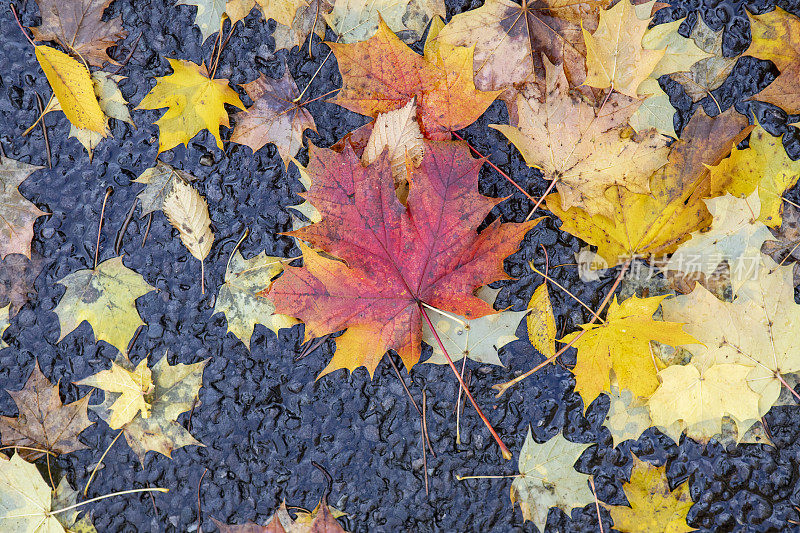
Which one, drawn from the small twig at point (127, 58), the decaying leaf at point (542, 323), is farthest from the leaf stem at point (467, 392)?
the small twig at point (127, 58)

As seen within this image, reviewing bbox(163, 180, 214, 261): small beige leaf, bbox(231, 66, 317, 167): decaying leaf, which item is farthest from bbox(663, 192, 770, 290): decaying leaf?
bbox(163, 180, 214, 261): small beige leaf

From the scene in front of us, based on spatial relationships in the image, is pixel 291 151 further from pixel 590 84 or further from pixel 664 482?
pixel 664 482

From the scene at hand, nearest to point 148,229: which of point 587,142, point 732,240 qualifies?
point 587,142

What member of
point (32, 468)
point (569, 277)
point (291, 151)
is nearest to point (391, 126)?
point (291, 151)

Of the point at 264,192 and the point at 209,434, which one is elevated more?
the point at 264,192

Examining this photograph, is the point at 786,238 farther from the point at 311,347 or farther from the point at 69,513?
the point at 69,513

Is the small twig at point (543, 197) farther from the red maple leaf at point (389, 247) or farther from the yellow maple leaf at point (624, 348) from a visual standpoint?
the yellow maple leaf at point (624, 348)
